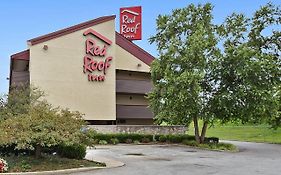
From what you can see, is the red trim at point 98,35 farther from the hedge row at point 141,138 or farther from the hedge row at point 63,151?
the hedge row at point 63,151

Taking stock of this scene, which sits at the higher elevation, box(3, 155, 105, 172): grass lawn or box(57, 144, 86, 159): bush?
box(57, 144, 86, 159): bush

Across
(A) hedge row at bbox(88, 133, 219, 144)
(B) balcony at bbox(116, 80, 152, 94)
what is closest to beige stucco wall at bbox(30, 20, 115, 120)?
(B) balcony at bbox(116, 80, 152, 94)

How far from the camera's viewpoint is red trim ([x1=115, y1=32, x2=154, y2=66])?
125ft

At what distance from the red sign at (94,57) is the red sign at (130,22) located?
6940 millimetres

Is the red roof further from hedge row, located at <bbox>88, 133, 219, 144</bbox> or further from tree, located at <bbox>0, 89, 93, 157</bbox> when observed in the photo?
tree, located at <bbox>0, 89, 93, 157</bbox>

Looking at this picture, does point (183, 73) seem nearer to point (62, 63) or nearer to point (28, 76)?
point (62, 63)

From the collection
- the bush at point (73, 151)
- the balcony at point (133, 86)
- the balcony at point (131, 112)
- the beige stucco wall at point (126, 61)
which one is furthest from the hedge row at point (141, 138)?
the bush at point (73, 151)

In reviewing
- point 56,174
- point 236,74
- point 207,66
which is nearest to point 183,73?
point 207,66

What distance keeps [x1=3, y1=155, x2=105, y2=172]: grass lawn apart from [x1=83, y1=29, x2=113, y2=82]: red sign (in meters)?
18.7

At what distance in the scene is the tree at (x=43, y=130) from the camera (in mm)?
13719

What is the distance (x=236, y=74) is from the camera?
25906 millimetres

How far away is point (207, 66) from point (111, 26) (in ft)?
41.8

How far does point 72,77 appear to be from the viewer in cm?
3347

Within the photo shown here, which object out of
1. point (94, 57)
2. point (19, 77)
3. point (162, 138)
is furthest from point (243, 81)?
point (19, 77)
